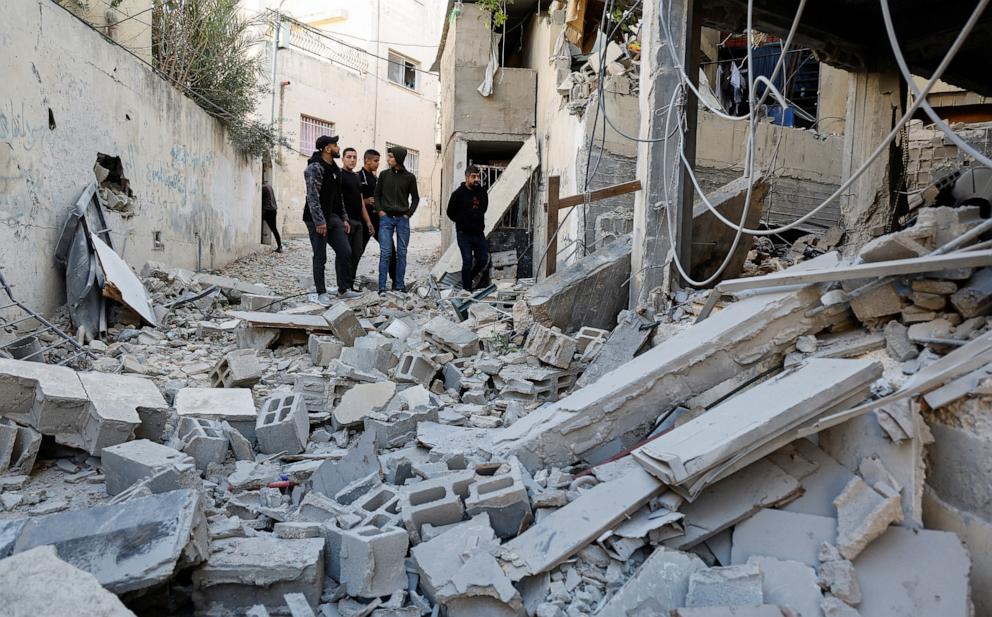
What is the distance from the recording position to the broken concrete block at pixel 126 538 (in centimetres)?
205

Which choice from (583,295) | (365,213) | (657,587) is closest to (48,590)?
(657,587)

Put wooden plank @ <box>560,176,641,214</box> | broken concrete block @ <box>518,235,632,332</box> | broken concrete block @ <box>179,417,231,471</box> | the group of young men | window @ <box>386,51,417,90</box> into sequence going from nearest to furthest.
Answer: broken concrete block @ <box>179,417,231,471</box>, wooden plank @ <box>560,176,641,214</box>, broken concrete block @ <box>518,235,632,332</box>, the group of young men, window @ <box>386,51,417,90</box>

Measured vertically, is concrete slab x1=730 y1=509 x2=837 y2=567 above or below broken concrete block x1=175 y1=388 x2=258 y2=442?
above

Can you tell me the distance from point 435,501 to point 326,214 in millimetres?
5241

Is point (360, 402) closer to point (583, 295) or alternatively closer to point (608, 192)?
point (583, 295)

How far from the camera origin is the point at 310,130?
21.1 m

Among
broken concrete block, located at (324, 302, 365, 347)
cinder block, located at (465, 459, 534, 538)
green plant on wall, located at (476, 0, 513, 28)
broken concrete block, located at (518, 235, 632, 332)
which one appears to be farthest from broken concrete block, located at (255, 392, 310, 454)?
green plant on wall, located at (476, 0, 513, 28)

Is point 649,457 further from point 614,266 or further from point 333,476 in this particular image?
point 614,266

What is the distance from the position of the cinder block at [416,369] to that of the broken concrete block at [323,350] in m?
0.79

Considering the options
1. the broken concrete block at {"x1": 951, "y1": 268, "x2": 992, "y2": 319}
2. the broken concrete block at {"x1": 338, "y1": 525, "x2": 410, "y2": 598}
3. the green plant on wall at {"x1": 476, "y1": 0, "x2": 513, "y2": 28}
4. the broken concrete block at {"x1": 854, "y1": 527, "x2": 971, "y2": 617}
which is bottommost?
the broken concrete block at {"x1": 338, "y1": 525, "x2": 410, "y2": 598}

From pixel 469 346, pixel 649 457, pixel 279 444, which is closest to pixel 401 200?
pixel 469 346

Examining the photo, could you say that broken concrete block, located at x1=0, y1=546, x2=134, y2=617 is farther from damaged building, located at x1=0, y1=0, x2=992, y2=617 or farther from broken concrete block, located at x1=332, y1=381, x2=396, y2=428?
broken concrete block, located at x1=332, y1=381, x2=396, y2=428

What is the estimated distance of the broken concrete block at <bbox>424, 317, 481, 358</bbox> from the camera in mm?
5656

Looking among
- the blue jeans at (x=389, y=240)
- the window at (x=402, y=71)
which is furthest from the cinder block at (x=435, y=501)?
the window at (x=402, y=71)
